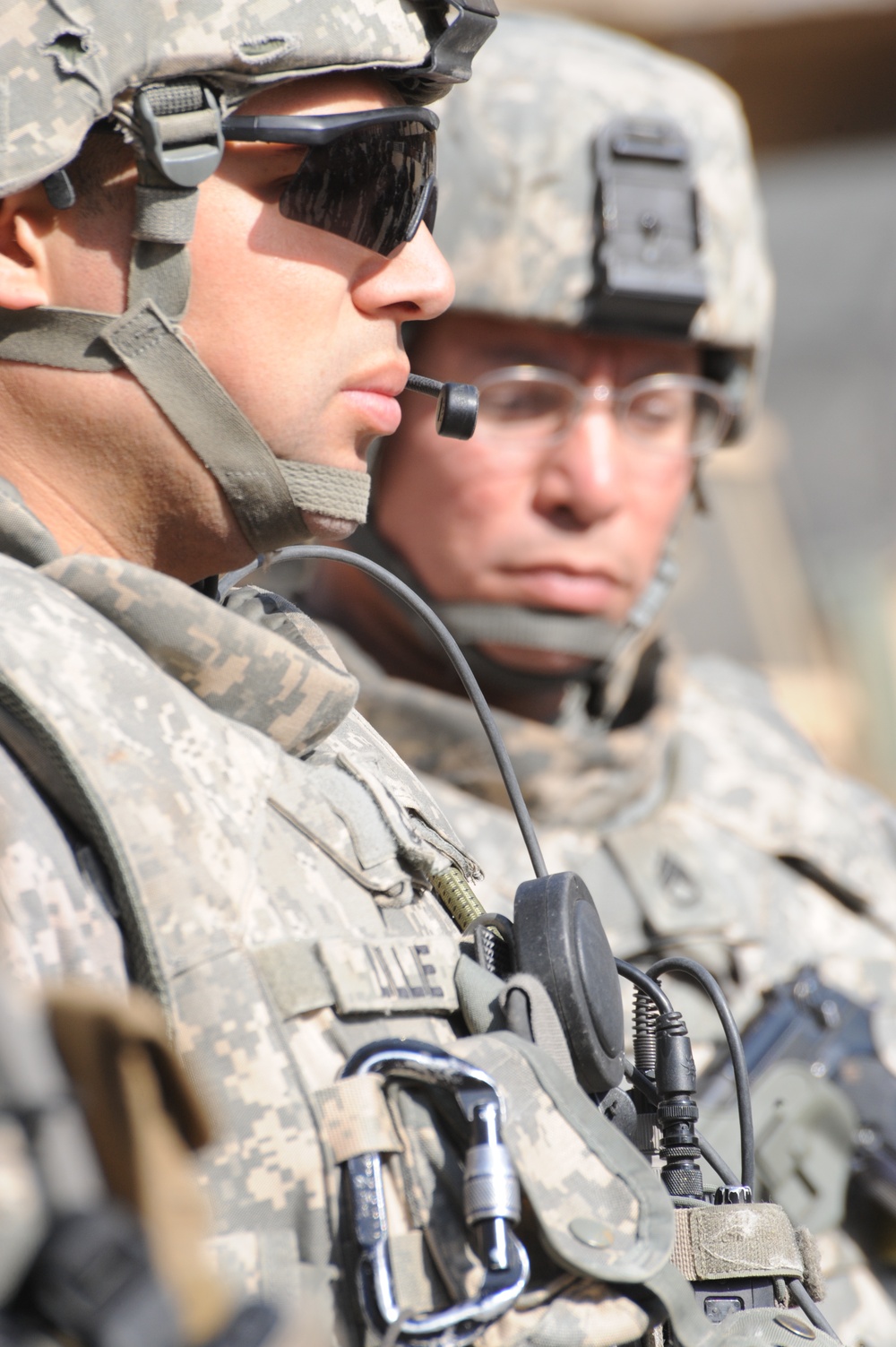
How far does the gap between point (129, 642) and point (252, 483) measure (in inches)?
8.7

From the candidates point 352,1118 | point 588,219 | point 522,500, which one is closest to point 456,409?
point 352,1118

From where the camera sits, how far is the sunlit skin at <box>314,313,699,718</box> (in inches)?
106

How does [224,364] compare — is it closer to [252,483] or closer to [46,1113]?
[252,483]

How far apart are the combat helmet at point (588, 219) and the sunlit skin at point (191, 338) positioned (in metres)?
1.43

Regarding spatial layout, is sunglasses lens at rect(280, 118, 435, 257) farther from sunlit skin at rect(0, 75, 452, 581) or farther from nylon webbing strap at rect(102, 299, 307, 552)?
nylon webbing strap at rect(102, 299, 307, 552)

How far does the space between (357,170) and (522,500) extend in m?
1.42

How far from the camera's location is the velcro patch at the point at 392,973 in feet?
3.47

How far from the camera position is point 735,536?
20.8 feet

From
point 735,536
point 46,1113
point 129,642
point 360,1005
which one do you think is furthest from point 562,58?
point 735,536

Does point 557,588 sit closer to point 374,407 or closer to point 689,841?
point 689,841

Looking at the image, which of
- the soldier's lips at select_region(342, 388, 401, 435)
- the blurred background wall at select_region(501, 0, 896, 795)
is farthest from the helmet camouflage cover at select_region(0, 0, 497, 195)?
the blurred background wall at select_region(501, 0, 896, 795)

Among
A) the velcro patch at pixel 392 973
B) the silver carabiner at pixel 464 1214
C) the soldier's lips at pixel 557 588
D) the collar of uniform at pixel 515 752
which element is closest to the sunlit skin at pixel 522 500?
the soldier's lips at pixel 557 588

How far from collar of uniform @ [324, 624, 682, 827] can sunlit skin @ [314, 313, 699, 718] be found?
0.14m

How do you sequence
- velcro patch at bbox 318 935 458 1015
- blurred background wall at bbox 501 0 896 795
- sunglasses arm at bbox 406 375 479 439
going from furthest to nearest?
blurred background wall at bbox 501 0 896 795
sunglasses arm at bbox 406 375 479 439
velcro patch at bbox 318 935 458 1015
